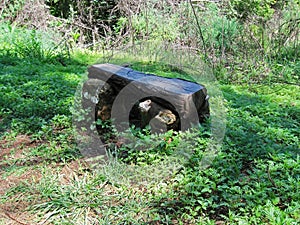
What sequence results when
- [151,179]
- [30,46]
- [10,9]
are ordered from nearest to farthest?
[151,179]
[30,46]
[10,9]

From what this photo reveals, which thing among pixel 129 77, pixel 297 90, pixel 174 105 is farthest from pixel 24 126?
pixel 297 90

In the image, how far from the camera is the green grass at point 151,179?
182 cm

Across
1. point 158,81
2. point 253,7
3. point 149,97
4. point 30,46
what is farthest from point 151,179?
point 253,7

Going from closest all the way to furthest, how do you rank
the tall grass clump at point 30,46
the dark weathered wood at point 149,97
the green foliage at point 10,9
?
the dark weathered wood at point 149,97 → the tall grass clump at point 30,46 → the green foliage at point 10,9

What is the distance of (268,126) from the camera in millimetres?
2871

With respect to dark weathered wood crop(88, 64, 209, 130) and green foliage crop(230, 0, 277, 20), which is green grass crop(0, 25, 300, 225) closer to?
dark weathered wood crop(88, 64, 209, 130)

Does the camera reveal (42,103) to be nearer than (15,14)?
Yes

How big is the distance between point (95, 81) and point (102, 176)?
3.33ft

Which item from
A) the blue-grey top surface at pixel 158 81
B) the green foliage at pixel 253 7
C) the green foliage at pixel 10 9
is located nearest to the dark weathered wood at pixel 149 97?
the blue-grey top surface at pixel 158 81

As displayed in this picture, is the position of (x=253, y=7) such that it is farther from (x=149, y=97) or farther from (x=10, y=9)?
(x=149, y=97)

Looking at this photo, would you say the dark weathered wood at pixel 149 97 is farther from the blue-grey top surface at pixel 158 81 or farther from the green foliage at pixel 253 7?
the green foliage at pixel 253 7

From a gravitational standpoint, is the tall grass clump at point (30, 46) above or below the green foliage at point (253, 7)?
below

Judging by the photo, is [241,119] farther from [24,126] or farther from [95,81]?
[24,126]

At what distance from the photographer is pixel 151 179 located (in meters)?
2.11
